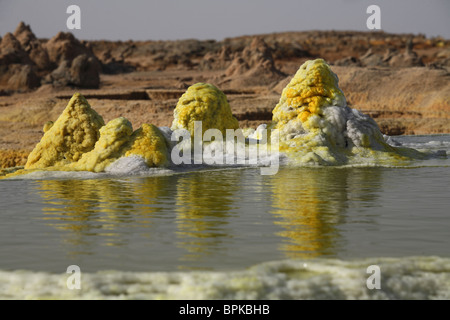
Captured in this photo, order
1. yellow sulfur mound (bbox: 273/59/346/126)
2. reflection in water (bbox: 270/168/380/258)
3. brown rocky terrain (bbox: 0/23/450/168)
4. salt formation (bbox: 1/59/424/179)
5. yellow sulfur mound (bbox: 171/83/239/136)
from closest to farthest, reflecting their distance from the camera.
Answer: reflection in water (bbox: 270/168/380/258) → salt formation (bbox: 1/59/424/179) → yellow sulfur mound (bbox: 171/83/239/136) → yellow sulfur mound (bbox: 273/59/346/126) → brown rocky terrain (bbox: 0/23/450/168)

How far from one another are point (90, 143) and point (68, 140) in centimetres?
34

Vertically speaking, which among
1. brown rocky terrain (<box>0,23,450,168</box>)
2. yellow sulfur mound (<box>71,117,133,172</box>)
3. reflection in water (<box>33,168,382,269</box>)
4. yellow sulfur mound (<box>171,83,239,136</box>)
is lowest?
reflection in water (<box>33,168,382,269</box>)

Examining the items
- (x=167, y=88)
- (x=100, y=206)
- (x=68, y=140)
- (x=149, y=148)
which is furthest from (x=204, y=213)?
(x=167, y=88)

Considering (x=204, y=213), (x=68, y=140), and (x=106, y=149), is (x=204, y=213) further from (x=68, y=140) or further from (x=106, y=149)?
(x=68, y=140)

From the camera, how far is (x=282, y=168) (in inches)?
396

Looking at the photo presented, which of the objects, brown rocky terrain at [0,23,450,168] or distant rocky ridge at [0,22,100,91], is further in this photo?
distant rocky ridge at [0,22,100,91]

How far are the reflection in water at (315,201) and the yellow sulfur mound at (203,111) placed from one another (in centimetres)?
179

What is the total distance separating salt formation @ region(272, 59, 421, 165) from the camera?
10.7 metres

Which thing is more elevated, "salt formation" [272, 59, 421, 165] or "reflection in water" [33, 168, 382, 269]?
"salt formation" [272, 59, 421, 165]

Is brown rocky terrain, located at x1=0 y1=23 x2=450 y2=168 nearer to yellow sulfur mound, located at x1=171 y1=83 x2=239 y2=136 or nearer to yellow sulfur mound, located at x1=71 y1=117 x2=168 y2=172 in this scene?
yellow sulfur mound, located at x1=171 y1=83 x2=239 y2=136

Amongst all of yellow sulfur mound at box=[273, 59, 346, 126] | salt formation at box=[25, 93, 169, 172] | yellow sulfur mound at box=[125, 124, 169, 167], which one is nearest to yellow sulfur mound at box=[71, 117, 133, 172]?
salt formation at box=[25, 93, 169, 172]

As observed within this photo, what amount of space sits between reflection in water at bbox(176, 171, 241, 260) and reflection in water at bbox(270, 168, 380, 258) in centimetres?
50

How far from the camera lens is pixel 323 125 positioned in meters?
10.9

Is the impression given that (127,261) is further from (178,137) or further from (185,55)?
(185,55)
